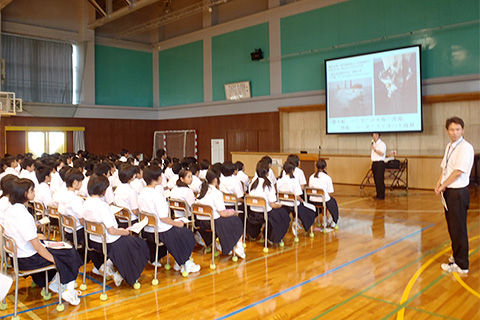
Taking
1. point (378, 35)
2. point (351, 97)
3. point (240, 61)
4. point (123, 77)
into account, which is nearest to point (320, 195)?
point (351, 97)

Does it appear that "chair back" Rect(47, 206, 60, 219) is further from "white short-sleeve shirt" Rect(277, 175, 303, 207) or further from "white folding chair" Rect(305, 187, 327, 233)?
"white folding chair" Rect(305, 187, 327, 233)

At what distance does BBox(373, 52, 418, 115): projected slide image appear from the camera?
37.2ft

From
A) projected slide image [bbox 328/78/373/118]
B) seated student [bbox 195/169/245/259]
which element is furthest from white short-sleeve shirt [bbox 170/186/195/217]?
projected slide image [bbox 328/78/373/118]

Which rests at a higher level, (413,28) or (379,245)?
(413,28)

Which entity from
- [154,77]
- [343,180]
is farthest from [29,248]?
[154,77]

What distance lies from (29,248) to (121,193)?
1.73 meters

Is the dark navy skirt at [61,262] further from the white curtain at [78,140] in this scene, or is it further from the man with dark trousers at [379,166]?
the white curtain at [78,140]

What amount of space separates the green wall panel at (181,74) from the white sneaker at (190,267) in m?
14.0

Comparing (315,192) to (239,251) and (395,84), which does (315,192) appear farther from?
(395,84)

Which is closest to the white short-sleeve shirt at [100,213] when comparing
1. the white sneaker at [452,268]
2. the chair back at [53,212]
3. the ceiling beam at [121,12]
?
the chair back at [53,212]

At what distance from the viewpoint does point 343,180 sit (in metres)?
12.7

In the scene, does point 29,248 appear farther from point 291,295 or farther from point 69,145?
point 69,145

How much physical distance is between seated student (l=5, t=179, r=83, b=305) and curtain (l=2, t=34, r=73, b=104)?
46.7 feet

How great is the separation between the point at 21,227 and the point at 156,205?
134cm
